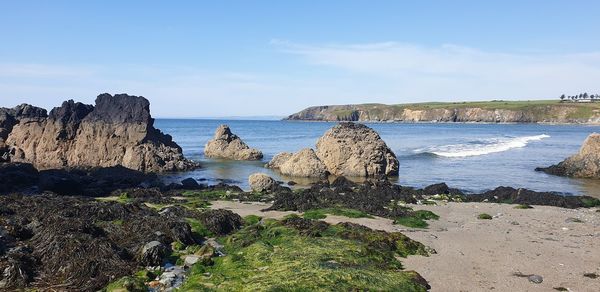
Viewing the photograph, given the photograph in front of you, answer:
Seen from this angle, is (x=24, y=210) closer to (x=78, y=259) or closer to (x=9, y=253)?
(x=9, y=253)

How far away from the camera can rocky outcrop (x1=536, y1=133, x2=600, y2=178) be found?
38594 mm

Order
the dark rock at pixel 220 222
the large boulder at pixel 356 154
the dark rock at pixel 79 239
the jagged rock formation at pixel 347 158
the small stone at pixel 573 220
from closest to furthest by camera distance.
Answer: the dark rock at pixel 79 239 < the dark rock at pixel 220 222 < the small stone at pixel 573 220 < the jagged rock formation at pixel 347 158 < the large boulder at pixel 356 154

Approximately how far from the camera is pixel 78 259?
12867 millimetres

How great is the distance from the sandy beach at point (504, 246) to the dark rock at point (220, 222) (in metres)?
3.07

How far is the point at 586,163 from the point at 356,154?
18.4 m

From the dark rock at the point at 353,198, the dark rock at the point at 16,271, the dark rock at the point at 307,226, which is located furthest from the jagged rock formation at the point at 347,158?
the dark rock at the point at 16,271

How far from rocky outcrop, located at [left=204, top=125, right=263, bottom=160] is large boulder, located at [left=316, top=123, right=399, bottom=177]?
41.5 ft

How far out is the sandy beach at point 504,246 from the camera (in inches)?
507

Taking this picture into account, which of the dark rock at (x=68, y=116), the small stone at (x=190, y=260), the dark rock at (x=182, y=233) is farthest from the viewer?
the dark rock at (x=68, y=116)

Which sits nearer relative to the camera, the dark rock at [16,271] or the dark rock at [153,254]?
the dark rock at [16,271]

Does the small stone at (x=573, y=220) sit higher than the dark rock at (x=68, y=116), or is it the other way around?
the dark rock at (x=68, y=116)

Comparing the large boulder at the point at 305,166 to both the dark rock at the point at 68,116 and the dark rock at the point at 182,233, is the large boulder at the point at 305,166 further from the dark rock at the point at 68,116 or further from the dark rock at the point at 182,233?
the dark rock at the point at 182,233

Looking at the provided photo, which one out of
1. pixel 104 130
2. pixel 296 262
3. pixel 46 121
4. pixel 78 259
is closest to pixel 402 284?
pixel 296 262

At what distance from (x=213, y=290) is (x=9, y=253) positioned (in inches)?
238
